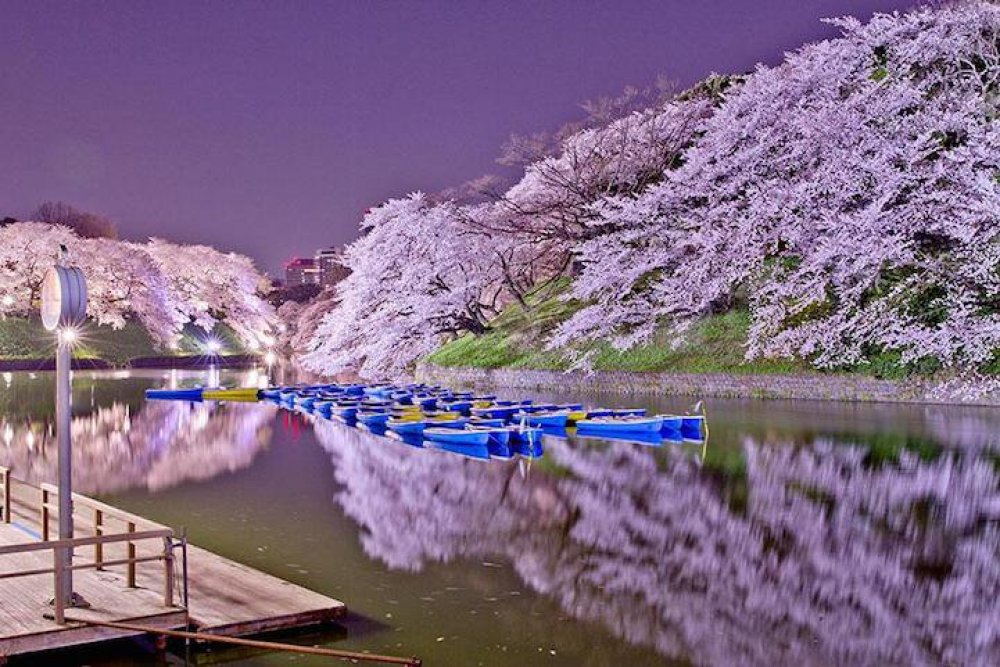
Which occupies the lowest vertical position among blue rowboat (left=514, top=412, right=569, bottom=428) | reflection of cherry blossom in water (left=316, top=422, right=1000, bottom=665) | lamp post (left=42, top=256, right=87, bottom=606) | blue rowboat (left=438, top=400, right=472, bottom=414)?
reflection of cherry blossom in water (left=316, top=422, right=1000, bottom=665)

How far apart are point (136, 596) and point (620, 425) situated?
1636 centimetres

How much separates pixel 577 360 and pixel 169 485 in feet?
79.3

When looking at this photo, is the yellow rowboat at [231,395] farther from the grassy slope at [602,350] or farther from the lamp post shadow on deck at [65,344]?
the lamp post shadow on deck at [65,344]

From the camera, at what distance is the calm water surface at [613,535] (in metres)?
8.68

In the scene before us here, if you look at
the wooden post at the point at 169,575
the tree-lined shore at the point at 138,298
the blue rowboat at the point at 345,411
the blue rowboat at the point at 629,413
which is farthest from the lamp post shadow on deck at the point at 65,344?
the tree-lined shore at the point at 138,298

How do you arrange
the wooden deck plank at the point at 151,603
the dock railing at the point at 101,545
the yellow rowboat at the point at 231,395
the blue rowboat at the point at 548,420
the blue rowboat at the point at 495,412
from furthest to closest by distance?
the yellow rowboat at the point at 231,395, the blue rowboat at the point at 495,412, the blue rowboat at the point at 548,420, the dock railing at the point at 101,545, the wooden deck plank at the point at 151,603

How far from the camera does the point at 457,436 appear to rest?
22.2m

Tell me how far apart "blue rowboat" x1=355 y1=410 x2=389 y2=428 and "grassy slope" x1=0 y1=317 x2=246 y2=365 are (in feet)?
109

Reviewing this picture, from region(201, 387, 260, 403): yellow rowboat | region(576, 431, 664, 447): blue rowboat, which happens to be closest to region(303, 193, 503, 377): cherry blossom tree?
region(201, 387, 260, 403): yellow rowboat

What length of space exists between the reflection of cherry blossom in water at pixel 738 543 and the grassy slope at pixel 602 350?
51.7ft

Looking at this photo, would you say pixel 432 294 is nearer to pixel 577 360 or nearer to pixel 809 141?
pixel 577 360

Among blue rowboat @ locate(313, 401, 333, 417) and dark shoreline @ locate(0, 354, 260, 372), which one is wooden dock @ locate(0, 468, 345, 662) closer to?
blue rowboat @ locate(313, 401, 333, 417)

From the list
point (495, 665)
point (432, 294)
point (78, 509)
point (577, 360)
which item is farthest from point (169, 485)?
point (432, 294)

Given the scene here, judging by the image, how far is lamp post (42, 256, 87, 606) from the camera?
824 centimetres
